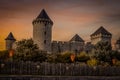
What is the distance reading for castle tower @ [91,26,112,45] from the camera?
10176 cm

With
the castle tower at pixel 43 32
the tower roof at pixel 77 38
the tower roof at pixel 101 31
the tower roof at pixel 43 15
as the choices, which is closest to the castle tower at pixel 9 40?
the castle tower at pixel 43 32

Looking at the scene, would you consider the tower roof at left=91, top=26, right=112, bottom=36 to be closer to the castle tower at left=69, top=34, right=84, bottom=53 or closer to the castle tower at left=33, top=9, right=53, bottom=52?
the castle tower at left=69, top=34, right=84, bottom=53

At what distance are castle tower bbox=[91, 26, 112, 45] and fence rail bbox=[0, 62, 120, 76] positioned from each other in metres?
55.1

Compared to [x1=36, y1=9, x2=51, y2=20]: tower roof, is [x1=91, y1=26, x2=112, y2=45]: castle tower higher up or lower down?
lower down

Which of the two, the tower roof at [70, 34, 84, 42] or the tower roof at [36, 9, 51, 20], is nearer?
the tower roof at [36, 9, 51, 20]

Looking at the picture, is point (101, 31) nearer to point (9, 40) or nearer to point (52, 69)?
point (9, 40)

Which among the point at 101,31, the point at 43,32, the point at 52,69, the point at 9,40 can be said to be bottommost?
the point at 52,69

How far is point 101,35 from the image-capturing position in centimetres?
10169

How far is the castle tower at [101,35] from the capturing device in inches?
4006

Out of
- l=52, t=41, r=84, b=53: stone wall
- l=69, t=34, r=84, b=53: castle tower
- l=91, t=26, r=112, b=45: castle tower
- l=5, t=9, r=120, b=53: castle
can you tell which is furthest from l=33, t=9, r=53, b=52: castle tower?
l=91, t=26, r=112, b=45: castle tower

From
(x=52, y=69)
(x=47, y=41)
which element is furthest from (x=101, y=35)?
(x=52, y=69)

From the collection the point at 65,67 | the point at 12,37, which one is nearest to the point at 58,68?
the point at 65,67

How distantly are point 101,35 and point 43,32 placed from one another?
23.3 metres

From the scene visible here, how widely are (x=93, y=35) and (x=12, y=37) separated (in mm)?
27761
